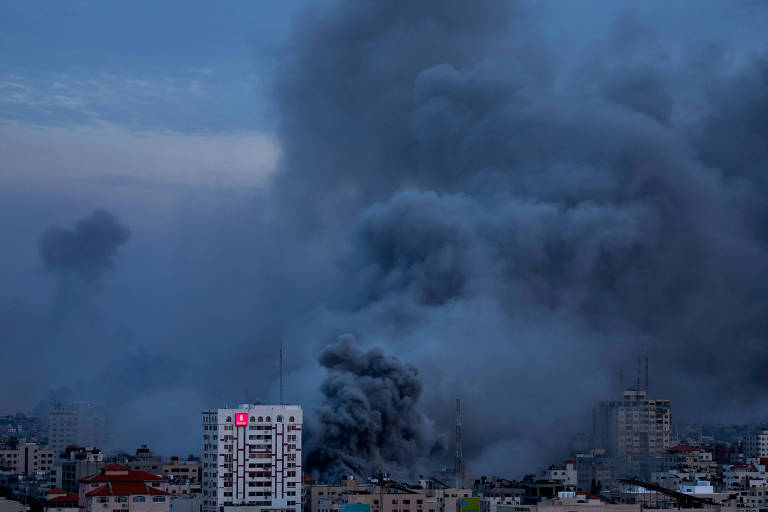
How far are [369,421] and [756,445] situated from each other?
2570 centimetres

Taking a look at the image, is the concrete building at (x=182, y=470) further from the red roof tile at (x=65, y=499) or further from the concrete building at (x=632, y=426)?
the concrete building at (x=632, y=426)

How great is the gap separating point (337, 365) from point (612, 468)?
9.46m

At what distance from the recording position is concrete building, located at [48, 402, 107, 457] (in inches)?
2685

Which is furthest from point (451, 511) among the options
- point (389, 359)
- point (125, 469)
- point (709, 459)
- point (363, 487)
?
point (709, 459)

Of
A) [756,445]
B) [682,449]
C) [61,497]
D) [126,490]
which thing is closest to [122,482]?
[126,490]

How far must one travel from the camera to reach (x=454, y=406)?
61188mm

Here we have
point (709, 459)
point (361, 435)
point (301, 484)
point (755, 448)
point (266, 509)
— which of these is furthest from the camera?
point (755, 448)

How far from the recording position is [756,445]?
7525cm

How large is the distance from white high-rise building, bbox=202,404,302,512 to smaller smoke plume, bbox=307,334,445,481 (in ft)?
22.8

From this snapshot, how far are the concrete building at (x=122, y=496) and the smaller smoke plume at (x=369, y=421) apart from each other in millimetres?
9743

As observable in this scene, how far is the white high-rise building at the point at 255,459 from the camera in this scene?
43.9m

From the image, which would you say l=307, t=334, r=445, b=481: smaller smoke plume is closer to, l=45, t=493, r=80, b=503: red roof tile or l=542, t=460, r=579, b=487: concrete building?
A: l=542, t=460, r=579, b=487: concrete building

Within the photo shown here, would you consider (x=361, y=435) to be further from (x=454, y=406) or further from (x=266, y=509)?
(x=266, y=509)

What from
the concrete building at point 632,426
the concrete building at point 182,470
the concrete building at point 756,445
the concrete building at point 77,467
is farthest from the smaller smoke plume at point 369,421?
the concrete building at point 756,445
